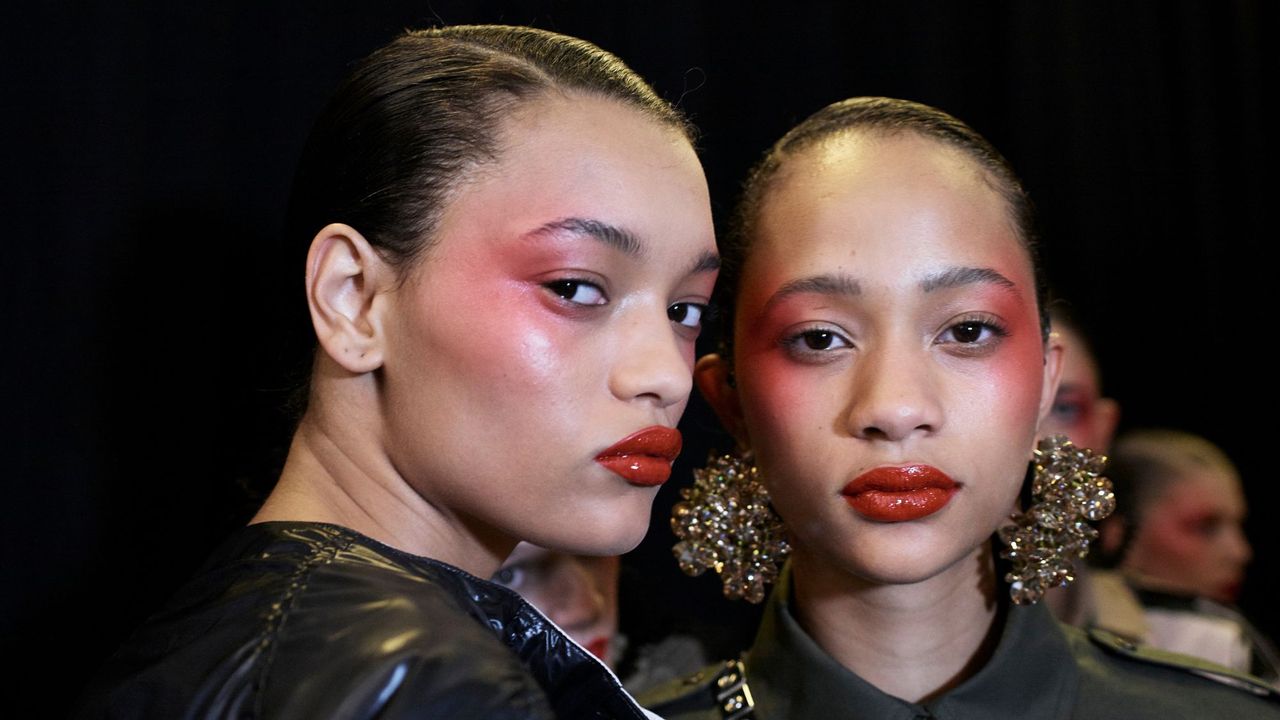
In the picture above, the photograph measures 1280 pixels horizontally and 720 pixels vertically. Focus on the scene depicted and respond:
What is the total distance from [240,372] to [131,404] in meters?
0.14

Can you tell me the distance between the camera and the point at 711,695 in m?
1.66

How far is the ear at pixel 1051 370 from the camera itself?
1615mm

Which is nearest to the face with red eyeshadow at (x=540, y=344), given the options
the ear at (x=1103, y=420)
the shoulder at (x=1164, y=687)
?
the shoulder at (x=1164, y=687)

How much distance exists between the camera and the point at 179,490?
1612mm

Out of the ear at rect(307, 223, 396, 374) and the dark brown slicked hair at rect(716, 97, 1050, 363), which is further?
the dark brown slicked hair at rect(716, 97, 1050, 363)

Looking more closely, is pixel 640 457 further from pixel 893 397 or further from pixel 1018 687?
pixel 1018 687

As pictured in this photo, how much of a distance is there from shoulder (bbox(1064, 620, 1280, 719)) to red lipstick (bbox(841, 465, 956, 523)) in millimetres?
337

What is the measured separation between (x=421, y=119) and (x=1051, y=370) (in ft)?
2.69

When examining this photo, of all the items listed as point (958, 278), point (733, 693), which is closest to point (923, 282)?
point (958, 278)

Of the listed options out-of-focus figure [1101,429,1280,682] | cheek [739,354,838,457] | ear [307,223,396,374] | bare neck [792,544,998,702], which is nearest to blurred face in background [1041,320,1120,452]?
out-of-focus figure [1101,429,1280,682]

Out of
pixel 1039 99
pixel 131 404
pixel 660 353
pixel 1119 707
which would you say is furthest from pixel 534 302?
pixel 1039 99

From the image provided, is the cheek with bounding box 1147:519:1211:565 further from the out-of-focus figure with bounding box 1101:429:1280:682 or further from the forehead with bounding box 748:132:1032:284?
the forehead with bounding box 748:132:1032:284

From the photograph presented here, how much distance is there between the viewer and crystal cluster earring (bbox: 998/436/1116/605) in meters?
1.58

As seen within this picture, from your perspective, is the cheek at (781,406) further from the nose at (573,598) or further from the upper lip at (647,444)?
the nose at (573,598)
